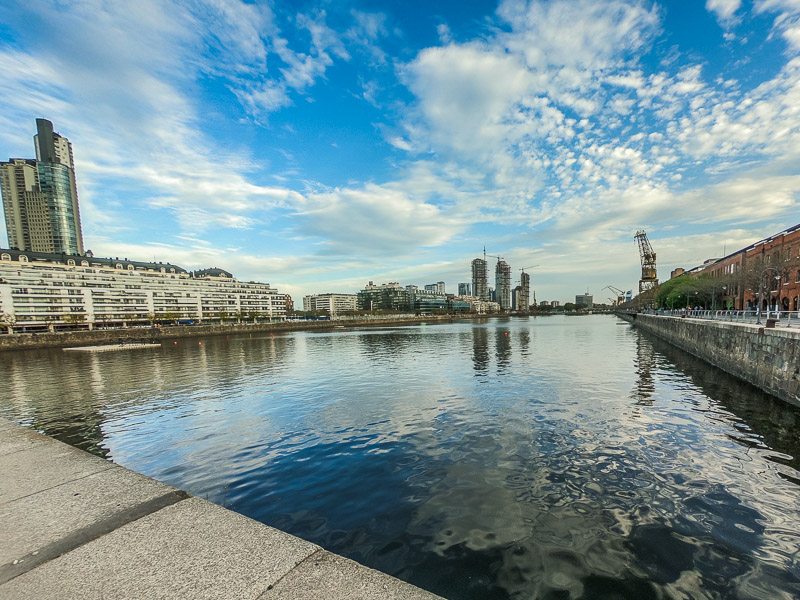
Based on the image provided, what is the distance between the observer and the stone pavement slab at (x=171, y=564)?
2928 mm

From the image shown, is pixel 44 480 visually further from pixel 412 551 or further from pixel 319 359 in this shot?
pixel 319 359

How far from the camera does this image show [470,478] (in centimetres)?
933

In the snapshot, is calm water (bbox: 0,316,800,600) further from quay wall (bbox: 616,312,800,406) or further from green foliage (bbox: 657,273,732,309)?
green foliage (bbox: 657,273,732,309)

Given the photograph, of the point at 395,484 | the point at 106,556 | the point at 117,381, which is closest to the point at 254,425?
the point at 395,484

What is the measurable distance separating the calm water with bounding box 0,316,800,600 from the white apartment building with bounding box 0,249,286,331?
122 meters

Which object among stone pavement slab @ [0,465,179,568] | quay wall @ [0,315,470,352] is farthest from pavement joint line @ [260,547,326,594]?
quay wall @ [0,315,470,352]

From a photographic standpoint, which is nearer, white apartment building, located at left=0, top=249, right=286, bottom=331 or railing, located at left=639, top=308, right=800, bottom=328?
railing, located at left=639, top=308, right=800, bottom=328

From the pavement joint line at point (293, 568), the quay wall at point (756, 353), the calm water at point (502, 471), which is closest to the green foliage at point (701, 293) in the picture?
the quay wall at point (756, 353)

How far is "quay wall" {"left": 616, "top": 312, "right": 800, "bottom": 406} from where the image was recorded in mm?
16578

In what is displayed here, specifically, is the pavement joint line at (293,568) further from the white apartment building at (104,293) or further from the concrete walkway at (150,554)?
the white apartment building at (104,293)

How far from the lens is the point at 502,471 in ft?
31.8

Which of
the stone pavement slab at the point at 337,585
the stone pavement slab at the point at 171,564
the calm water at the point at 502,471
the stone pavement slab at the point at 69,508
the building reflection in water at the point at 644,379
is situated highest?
the stone pavement slab at the point at 69,508

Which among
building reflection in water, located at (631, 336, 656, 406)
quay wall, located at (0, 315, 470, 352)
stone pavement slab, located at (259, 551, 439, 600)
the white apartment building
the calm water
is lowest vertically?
building reflection in water, located at (631, 336, 656, 406)

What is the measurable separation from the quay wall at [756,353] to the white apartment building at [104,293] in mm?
141867
